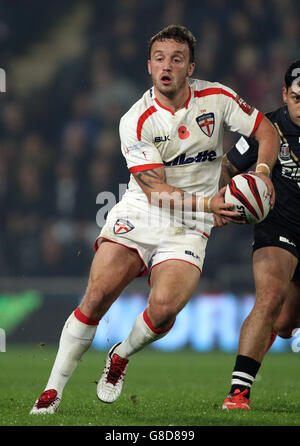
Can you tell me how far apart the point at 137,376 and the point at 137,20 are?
25.4 feet

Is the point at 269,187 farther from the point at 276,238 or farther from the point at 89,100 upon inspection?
the point at 89,100

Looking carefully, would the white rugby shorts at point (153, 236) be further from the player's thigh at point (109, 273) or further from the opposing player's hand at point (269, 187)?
the opposing player's hand at point (269, 187)

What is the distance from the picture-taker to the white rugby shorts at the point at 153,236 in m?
4.87

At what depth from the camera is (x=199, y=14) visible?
13.6 meters

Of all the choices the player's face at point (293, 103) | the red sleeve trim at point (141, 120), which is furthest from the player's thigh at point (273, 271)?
the red sleeve trim at point (141, 120)

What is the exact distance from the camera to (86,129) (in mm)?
12602

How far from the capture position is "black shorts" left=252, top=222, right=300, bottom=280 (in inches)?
208

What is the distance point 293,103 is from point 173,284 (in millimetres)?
1628

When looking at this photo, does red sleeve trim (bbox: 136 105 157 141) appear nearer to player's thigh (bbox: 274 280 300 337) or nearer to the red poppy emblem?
the red poppy emblem

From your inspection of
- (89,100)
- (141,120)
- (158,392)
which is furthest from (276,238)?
(89,100)

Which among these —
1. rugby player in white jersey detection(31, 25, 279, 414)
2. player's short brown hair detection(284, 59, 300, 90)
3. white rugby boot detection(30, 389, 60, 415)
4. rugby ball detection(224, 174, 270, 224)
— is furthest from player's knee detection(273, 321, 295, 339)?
white rugby boot detection(30, 389, 60, 415)

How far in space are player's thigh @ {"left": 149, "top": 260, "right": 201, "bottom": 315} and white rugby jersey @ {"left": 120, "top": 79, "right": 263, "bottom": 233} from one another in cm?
44

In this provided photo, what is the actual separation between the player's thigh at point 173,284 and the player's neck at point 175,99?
3.18 ft

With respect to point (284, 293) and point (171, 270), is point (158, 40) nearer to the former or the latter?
point (171, 270)
